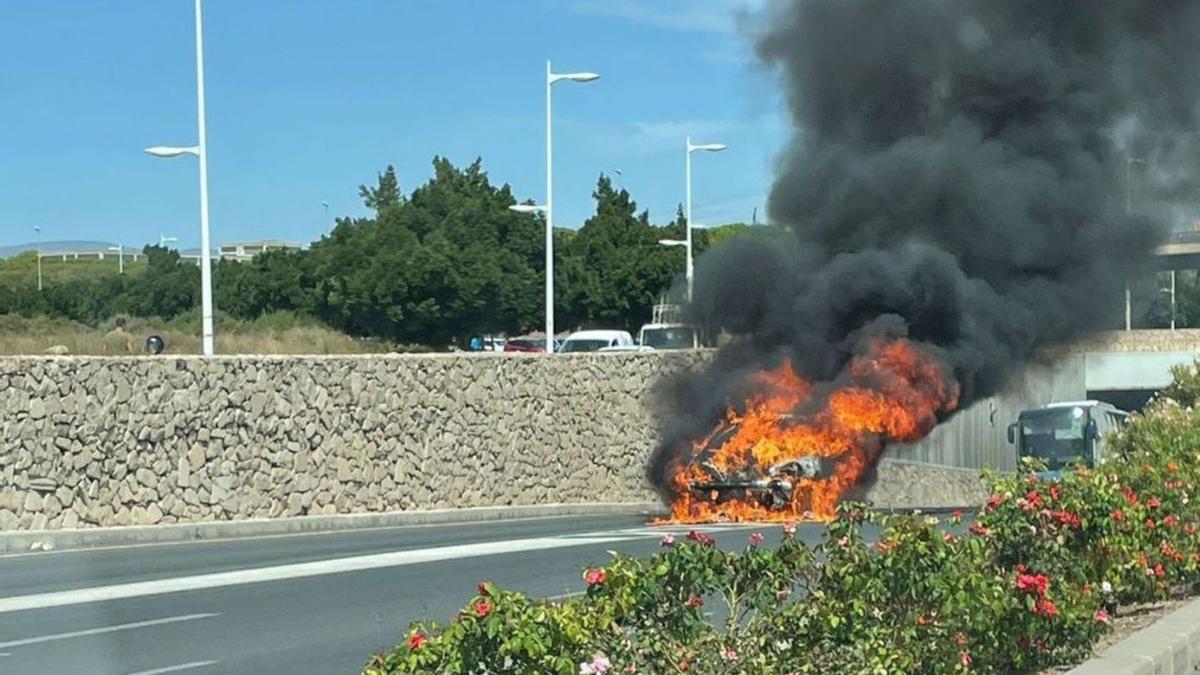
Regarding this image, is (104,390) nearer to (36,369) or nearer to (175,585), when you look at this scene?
(36,369)

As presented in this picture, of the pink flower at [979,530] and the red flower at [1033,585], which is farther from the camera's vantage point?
the pink flower at [979,530]

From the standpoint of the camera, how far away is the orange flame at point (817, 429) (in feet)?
72.5

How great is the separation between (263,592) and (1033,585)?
8.00 m

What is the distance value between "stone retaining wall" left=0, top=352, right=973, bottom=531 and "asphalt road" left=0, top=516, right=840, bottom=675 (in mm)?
1332

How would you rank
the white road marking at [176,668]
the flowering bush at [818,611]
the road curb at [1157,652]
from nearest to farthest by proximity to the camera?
the flowering bush at [818,611] → the road curb at [1157,652] → the white road marking at [176,668]

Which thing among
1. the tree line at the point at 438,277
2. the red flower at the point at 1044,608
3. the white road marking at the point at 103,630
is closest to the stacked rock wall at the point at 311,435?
the white road marking at the point at 103,630

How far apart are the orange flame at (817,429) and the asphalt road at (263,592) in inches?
67.4

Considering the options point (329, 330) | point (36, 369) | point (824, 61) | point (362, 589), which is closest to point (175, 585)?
point (362, 589)

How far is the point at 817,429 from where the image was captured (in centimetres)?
2216

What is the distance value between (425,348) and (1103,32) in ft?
93.3

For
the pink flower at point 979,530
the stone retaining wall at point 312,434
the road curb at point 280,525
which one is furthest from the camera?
the stone retaining wall at point 312,434

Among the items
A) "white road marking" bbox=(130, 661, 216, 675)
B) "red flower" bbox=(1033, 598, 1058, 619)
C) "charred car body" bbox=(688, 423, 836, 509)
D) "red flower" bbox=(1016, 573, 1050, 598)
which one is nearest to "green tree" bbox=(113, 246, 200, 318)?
"charred car body" bbox=(688, 423, 836, 509)

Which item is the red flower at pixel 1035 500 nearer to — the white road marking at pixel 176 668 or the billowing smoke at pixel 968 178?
the white road marking at pixel 176 668

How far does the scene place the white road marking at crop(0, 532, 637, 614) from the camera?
525 inches
